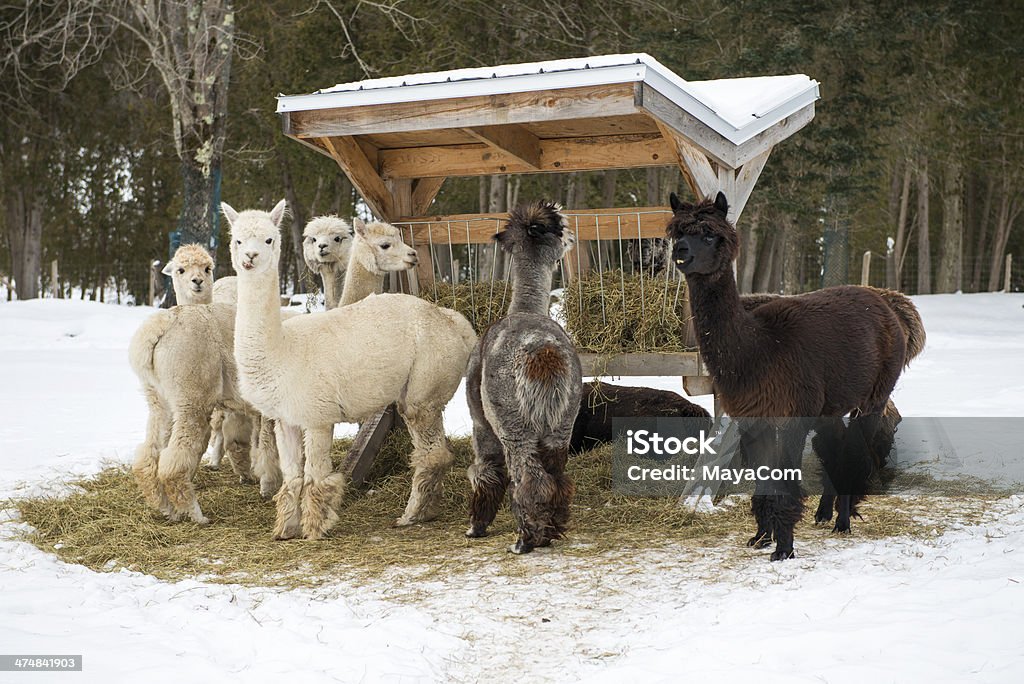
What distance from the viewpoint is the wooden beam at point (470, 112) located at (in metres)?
5.98

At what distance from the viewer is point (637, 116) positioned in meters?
6.88

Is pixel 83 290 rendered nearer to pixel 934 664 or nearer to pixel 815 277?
pixel 815 277

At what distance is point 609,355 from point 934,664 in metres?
3.33

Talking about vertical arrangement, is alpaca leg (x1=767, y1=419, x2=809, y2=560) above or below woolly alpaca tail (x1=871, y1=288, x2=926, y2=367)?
below

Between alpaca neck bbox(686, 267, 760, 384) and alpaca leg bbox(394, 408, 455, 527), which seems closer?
alpaca neck bbox(686, 267, 760, 384)

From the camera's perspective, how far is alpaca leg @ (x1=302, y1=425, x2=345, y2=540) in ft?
19.1

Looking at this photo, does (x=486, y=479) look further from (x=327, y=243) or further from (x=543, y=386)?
(x=327, y=243)

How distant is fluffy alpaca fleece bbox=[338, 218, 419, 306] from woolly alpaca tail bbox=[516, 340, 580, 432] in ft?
5.29

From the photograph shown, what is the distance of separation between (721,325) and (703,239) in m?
0.49

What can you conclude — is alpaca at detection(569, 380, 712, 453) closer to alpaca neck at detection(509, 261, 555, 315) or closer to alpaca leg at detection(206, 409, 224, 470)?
alpaca neck at detection(509, 261, 555, 315)

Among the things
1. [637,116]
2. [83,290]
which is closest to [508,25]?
[637,116]

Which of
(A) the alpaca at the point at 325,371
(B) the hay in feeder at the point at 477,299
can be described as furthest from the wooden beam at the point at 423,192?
(A) the alpaca at the point at 325,371

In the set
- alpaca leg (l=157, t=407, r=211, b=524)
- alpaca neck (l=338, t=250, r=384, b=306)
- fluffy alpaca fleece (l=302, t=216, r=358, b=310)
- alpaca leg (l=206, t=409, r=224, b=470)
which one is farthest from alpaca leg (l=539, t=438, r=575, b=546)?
alpaca leg (l=206, t=409, r=224, b=470)

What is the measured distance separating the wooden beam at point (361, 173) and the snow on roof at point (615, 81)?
455mm
